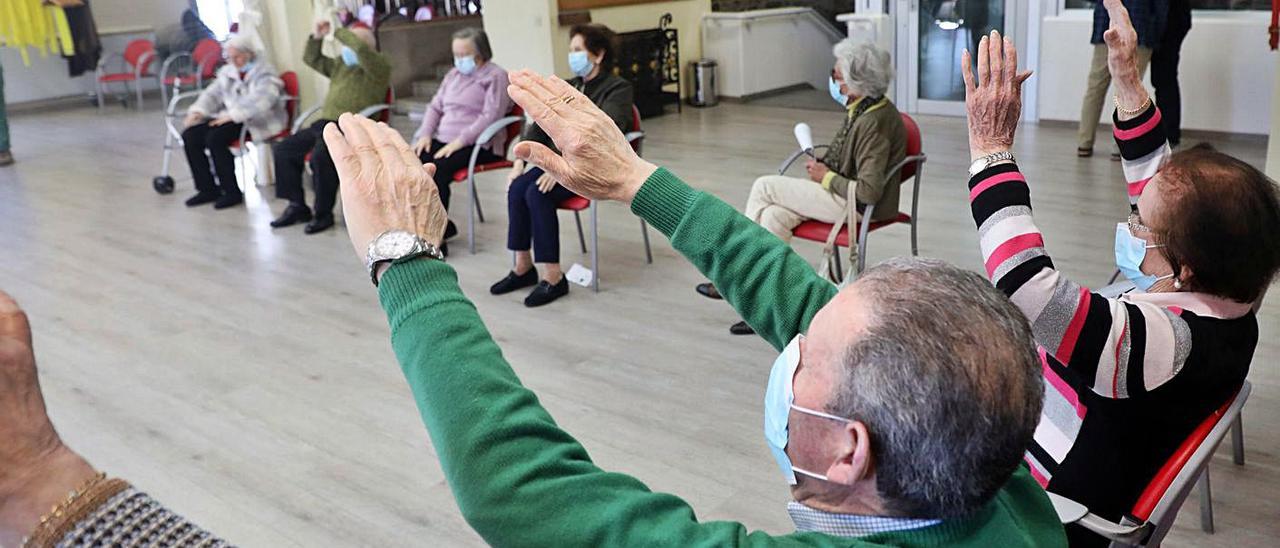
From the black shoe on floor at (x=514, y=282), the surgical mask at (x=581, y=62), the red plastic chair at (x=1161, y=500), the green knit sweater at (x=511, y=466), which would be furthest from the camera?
Result: the surgical mask at (x=581, y=62)

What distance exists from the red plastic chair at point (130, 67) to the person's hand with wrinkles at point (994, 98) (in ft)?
37.1

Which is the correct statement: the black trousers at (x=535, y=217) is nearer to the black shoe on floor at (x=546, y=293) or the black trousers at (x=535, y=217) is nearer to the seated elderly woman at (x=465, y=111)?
the black shoe on floor at (x=546, y=293)

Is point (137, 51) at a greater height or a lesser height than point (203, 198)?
greater

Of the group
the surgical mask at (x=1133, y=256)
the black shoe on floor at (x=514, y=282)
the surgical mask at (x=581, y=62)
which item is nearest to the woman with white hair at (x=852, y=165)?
the black shoe on floor at (x=514, y=282)

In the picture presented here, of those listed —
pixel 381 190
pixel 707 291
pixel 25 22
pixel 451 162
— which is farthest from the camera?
pixel 25 22

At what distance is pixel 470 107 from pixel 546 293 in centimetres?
138

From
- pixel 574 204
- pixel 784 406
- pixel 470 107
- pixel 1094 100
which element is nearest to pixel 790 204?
pixel 574 204

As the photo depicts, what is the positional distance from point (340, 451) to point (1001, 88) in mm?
2261

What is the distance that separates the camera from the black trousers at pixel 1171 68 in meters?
6.53

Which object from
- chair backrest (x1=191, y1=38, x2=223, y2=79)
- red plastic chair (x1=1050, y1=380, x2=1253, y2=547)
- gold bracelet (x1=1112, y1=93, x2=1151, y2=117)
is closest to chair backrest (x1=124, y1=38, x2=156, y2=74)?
chair backrest (x1=191, y1=38, x2=223, y2=79)

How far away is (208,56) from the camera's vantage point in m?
11.1

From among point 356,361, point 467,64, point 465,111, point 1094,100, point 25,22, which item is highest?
point 25,22

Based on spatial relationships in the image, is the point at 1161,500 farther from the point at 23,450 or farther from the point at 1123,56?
the point at 23,450

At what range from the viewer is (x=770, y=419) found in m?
1.13
